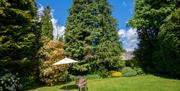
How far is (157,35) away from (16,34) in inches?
751

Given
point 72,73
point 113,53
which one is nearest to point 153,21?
point 113,53

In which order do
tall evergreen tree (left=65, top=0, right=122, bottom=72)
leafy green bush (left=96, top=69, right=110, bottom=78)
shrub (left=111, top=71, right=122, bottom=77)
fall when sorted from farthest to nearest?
tall evergreen tree (left=65, top=0, right=122, bottom=72) < shrub (left=111, top=71, right=122, bottom=77) < leafy green bush (left=96, top=69, right=110, bottom=78)

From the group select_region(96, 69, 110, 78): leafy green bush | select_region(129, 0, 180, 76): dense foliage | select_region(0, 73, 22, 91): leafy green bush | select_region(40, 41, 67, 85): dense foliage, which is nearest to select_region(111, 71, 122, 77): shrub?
select_region(96, 69, 110, 78): leafy green bush

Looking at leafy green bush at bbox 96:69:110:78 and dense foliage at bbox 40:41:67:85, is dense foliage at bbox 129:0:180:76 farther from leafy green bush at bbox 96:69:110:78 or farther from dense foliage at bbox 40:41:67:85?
dense foliage at bbox 40:41:67:85

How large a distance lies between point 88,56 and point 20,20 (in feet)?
57.5

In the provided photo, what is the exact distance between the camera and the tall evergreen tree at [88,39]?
4972 centimetres

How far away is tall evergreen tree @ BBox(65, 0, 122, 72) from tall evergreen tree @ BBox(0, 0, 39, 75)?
14.3 meters

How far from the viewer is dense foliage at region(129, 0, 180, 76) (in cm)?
3447

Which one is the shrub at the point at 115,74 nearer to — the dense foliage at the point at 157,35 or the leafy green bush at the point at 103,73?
the leafy green bush at the point at 103,73

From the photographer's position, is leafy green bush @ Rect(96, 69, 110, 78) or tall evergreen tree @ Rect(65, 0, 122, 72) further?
tall evergreen tree @ Rect(65, 0, 122, 72)

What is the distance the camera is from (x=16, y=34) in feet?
105

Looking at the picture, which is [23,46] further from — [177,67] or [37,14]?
[177,67]

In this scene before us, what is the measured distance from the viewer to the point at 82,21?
5062cm

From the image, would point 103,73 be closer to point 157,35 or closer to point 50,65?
point 157,35
